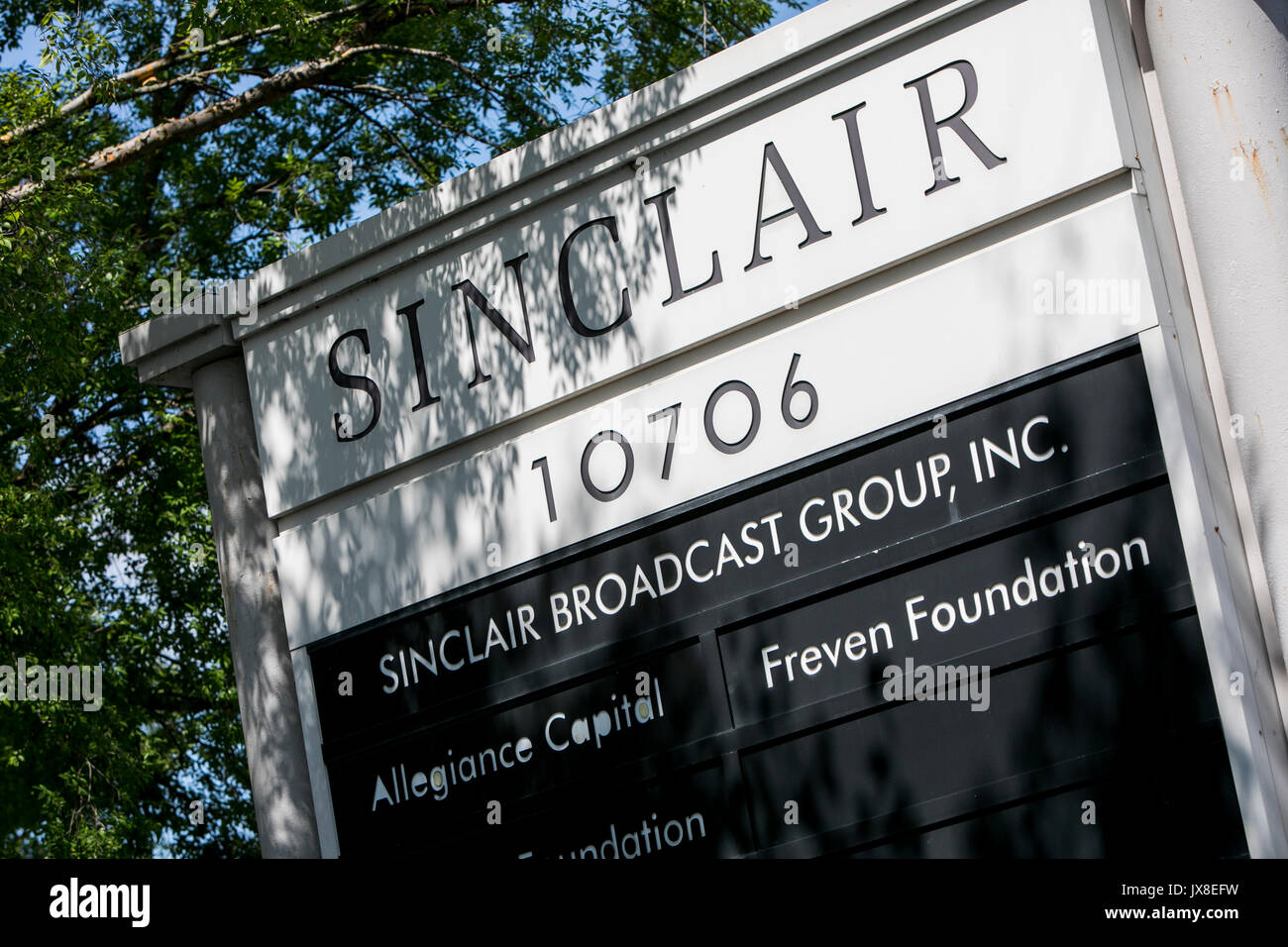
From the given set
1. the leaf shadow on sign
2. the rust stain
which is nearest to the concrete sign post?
the leaf shadow on sign

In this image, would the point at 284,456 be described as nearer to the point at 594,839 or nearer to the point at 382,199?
the point at 594,839

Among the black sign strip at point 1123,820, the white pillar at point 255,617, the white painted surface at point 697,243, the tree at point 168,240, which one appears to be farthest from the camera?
the tree at point 168,240

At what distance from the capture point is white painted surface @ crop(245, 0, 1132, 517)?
4.09 meters

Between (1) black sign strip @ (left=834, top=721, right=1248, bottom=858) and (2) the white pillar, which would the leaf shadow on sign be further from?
(2) the white pillar

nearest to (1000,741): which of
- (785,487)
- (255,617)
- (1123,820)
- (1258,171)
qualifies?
(1123,820)

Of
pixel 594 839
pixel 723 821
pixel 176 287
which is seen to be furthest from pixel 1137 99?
pixel 176 287

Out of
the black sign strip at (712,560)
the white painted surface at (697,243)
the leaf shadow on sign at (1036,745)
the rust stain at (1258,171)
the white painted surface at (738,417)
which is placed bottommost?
the leaf shadow on sign at (1036,745)

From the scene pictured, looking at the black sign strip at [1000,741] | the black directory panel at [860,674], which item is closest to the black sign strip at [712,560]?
the black directory panel at [860,674]

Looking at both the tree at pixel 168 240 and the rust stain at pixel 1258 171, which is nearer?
the rust stain at pixel 1258 171

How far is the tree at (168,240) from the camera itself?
8.97 meters

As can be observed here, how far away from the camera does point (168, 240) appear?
11.5 m

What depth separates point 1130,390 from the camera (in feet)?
12.8

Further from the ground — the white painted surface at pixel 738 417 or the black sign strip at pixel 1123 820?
the white painted surface at pixel 738 417

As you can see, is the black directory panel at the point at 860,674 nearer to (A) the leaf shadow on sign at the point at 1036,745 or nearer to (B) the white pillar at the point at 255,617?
(A) the leaf shadow on sign at the point at 1036,745
